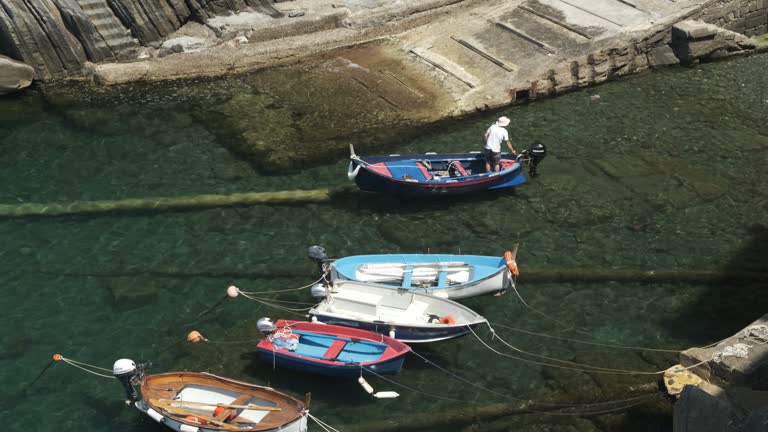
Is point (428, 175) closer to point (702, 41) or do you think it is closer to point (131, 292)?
point (131, 292)

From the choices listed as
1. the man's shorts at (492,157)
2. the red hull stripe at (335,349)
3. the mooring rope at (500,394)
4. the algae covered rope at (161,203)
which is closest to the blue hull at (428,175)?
the man's shorts at (492,157)

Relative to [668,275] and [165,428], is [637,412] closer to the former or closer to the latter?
[668,275]

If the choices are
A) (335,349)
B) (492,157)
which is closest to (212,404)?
(335,349)

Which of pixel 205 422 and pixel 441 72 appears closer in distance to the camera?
pixel 205 422

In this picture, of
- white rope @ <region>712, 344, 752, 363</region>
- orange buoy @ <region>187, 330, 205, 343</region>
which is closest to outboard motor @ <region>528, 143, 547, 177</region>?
white rope @ <region>712, 344, 752, 363</region>

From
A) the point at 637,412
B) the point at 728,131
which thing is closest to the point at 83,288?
the point at 637,412

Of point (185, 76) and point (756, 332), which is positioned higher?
point (185, 76)
